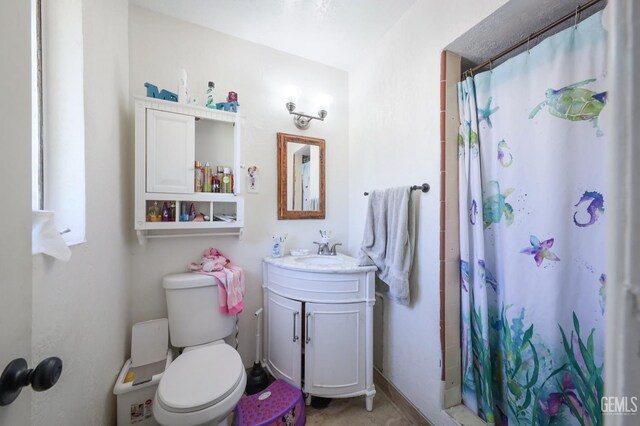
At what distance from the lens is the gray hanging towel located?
1381 mm

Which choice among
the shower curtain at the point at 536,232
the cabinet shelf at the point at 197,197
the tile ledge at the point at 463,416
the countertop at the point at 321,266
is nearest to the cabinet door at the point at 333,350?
the countertop at the point at 321,266

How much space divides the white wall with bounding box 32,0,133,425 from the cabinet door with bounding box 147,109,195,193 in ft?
0.49

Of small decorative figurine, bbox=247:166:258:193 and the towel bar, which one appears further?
small decorative figurine, bbox=247:166:258:193

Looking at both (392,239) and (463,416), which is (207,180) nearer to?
(392,239)

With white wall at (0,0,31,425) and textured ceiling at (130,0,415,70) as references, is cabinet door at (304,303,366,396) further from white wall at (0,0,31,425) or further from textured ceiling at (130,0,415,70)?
textured ceiling at (130,0,415,70)

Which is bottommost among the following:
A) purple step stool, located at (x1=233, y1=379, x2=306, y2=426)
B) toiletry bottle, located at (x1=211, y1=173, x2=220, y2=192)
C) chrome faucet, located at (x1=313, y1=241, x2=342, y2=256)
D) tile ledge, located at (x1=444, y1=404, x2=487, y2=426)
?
purple step stool, located at (x1=233, y1=379, x2=306, y2=426)

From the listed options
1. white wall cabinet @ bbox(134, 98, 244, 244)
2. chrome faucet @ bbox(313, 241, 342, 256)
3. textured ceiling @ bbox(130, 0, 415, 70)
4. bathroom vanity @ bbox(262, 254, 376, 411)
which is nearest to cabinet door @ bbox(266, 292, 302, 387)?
bathroom vanity @ bbox(262, 254, 376, 411)

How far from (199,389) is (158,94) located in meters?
1.61

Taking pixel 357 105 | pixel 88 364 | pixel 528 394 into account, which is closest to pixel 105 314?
pixel 88 364

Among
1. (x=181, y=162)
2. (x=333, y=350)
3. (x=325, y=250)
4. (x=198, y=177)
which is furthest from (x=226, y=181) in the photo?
(x=333, y=350)

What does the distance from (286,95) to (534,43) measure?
4.98 ft

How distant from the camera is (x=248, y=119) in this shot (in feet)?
5.83

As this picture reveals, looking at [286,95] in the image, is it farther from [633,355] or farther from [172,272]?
[633,355]

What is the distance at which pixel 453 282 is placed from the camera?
1.25m
